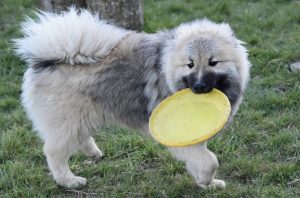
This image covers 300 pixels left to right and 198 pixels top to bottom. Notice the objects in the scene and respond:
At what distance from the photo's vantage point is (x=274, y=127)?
4.71 m

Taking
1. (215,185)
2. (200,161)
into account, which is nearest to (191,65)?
(200,161)

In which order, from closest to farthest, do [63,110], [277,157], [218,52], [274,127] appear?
[218,52] → [63,110] → [277,157] → [274,127]

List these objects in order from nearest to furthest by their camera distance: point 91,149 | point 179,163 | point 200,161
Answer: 1. point 200,161
2. point 179,163
3. point 91,149

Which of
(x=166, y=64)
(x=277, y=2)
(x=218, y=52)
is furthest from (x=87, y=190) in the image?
(x=277, y=2)

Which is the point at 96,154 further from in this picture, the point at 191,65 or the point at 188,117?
the point at 191,65

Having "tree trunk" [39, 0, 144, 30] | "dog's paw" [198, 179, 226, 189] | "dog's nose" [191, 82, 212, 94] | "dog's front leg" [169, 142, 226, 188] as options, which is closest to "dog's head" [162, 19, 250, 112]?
"dog's nose" [191, 82, 212, 94]

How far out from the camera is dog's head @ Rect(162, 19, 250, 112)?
11.8 feet

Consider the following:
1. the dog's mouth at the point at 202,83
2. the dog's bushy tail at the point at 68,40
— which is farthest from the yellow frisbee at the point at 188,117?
the dog's bushy tail at the point at 68,40

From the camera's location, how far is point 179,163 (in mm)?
4320

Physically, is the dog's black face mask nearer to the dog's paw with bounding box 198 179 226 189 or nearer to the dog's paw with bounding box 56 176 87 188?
the dog's paw with bounding box 198 179 226 189

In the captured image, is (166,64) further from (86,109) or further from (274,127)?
(274,127)

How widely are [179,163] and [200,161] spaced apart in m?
0.55

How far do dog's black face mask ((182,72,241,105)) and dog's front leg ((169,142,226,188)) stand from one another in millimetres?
405

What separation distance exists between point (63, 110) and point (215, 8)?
373 centimetres
